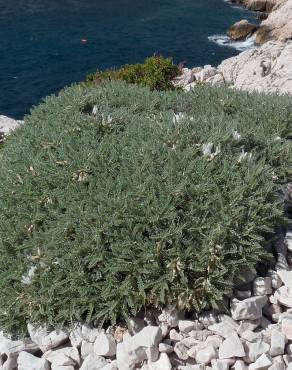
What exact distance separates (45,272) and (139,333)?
43.4 inches

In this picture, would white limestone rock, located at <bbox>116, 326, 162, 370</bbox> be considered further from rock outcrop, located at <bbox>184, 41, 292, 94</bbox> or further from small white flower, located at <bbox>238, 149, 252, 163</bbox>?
rock outcrop, located at <bbox>184, 41, 292, 94</bbox>

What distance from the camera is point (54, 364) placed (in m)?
5.43

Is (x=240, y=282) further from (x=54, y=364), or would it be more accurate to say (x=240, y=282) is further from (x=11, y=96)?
(x=11, y=96)

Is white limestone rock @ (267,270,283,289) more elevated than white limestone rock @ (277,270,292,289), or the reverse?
white limestone rock @ (277,270,292,289)

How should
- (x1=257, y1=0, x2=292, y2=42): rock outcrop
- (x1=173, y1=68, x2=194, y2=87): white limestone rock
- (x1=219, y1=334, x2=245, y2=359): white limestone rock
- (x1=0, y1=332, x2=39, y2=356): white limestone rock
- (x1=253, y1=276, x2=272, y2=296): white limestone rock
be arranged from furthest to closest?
(x1=257, y1=0, x2=292, y2=42): rock outcrop < (x1=173, y1=68, x2=194, y2=87): white limestone rock < (x1=0, y1=332, x2=39, y2=356): white limestone rock < (x1=253, y1=276, x2=272, y2=296): white limestone rock < (x1=219, y1=334, x2=245, y2=359): white limestone rock

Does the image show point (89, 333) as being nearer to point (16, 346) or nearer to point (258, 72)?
point (16, 346)

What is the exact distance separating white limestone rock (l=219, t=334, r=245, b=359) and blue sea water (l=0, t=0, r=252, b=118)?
753 inches

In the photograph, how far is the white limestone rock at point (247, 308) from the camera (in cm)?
534

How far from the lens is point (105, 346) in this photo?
538 centimetres

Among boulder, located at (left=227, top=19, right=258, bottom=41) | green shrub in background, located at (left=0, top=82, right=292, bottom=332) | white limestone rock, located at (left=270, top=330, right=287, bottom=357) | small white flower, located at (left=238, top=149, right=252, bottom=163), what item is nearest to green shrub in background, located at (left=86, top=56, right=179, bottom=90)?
green shrub in background, located at (left=0, top=82, right=292, bottom=332)

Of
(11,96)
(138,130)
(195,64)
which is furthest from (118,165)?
(195,64)

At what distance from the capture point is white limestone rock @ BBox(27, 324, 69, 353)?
5.62 meters

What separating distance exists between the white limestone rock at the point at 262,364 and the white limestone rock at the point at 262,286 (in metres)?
0.74

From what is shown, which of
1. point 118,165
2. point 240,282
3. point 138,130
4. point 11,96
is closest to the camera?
point 240,282
